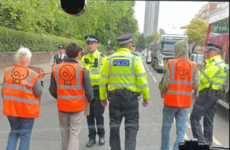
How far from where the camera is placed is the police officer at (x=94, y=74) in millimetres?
3404

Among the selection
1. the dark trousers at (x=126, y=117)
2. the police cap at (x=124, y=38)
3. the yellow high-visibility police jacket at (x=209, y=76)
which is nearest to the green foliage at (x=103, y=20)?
the police cap at (x=124, y=38)

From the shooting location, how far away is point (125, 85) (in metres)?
2.77

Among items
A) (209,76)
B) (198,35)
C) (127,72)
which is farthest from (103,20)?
(209,76)

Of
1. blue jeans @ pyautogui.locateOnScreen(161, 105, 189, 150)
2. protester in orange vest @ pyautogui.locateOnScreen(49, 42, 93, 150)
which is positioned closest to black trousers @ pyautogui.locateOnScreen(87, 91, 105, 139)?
protester in orange vest @ pyautogui.locateOnScreen(49, 42, 93, 150)

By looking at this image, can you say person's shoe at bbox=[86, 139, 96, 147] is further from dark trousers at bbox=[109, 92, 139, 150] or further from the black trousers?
dark trousers at bbox=[109, 92, 139, 150]

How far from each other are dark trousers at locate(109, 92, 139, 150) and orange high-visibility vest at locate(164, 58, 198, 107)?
19.5 inches

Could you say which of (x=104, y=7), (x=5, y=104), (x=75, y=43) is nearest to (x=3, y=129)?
(x=5, y=104)

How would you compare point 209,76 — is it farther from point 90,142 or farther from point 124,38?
point 90,142

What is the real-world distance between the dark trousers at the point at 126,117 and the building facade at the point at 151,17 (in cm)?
99

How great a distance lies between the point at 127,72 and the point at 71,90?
2.25ft

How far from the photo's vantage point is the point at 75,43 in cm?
288

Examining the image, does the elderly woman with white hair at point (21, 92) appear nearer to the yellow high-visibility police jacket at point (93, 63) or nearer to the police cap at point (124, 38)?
the yellow high-visibility police jacket at point (93, 63)

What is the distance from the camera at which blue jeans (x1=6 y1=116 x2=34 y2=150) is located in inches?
106

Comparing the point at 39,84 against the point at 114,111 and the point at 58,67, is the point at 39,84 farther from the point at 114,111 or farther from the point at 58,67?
the point at 114,111
